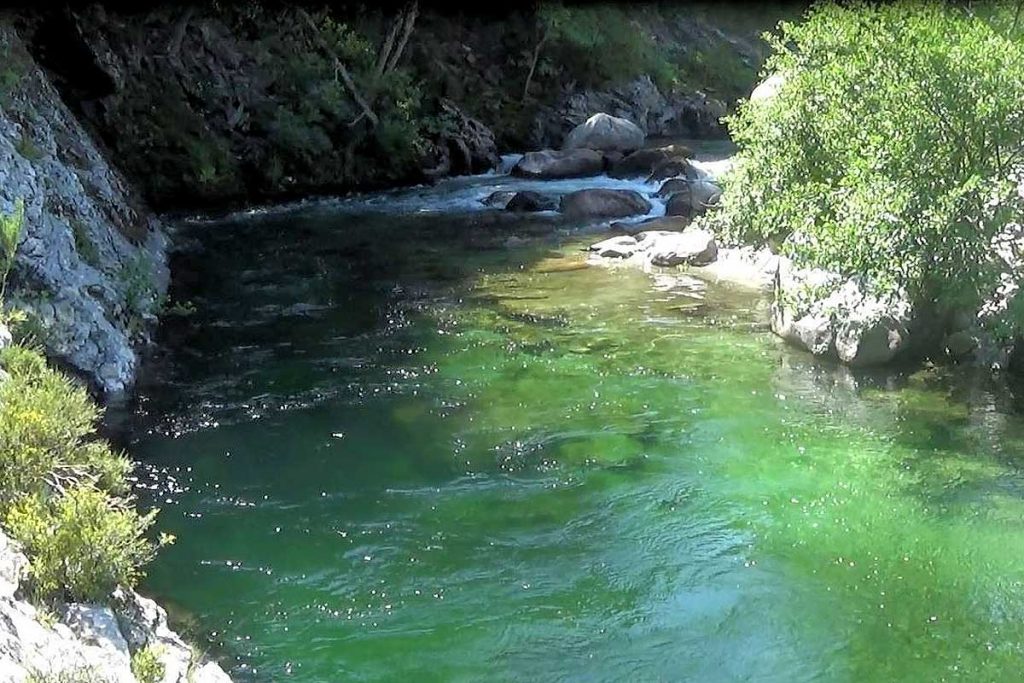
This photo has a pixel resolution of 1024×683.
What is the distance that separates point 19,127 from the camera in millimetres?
16328

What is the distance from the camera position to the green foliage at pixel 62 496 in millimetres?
7086

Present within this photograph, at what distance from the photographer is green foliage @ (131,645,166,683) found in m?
6.53

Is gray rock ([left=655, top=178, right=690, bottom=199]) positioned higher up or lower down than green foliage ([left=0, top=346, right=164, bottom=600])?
lower down

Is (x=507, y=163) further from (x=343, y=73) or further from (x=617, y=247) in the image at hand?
(x=617, y=247)

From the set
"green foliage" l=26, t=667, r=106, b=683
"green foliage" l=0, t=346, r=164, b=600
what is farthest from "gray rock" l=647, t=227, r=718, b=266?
"green foliage" l=26, t=667, r=106, b=683

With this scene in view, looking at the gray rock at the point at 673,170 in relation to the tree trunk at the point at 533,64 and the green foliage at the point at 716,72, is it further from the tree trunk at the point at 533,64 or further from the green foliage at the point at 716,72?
the green foliage at the point at 716,72

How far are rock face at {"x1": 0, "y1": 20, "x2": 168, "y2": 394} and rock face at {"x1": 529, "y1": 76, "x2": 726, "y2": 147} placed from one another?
24.6 metres

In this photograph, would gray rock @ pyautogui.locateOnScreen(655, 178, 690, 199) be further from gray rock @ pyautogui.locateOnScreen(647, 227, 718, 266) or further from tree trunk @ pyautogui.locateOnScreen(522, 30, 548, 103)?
tree trunk @ pyautogui.locateOnScreen(522, 30, 548, 103)

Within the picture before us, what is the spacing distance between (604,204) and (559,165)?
6.15 m

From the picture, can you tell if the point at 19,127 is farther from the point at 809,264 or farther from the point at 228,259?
the point at 809,264

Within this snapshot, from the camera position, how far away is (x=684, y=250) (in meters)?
20.5

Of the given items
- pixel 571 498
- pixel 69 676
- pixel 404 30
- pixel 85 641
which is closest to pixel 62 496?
pixel 85 641

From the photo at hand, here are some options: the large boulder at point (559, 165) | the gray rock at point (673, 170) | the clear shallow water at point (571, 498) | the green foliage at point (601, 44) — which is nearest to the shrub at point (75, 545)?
the clear shallow water at point (571, 498)

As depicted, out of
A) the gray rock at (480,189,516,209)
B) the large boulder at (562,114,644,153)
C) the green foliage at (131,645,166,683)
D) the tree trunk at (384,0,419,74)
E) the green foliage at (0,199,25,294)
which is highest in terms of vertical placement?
the tree trunk at (384,0,419,74)
